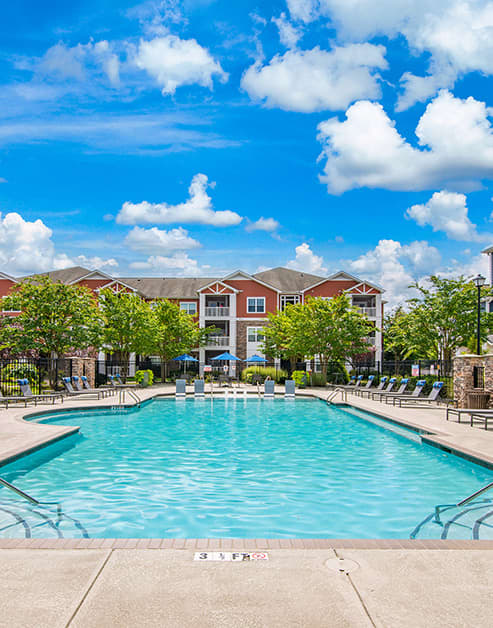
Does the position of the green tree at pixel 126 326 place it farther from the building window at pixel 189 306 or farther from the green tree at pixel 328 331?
the building window at pixel 189 306

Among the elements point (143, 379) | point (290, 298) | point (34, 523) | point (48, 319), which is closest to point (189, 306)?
point (290, 298)

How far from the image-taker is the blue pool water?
6965mm

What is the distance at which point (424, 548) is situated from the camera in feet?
16.0

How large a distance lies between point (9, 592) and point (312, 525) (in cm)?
416

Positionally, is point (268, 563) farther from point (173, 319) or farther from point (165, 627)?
point (173, 319)

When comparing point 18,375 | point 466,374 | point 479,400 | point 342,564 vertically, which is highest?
point 466,374

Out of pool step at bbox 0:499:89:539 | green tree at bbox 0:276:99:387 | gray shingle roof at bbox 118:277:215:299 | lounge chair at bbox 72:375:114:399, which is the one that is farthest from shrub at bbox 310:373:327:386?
pool step at bbox 0:499:89:539

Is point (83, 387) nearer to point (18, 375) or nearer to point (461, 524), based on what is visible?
point (18, 375)

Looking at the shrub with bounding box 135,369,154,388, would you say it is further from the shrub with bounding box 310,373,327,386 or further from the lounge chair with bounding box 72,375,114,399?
the shrub with bounding box 310,373,327,386

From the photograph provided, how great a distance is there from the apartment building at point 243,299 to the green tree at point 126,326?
32.5ft

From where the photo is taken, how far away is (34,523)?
21.2 ft

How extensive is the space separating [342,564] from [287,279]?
43147 mm

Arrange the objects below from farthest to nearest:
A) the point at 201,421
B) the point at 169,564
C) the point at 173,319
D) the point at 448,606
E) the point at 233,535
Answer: the point at 173,319
the point at 201,421
the point at 233,535
the point at 169,564
the point at 448,606

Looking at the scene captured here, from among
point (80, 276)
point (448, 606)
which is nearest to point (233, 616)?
point (448, 606)
